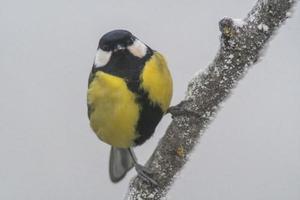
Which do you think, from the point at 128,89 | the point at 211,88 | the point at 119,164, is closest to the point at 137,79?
the point at 128,89

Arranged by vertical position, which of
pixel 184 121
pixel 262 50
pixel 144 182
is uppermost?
pixel 262 50

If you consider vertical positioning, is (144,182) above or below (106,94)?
below

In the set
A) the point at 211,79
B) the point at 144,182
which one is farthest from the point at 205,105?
the point at 144,182

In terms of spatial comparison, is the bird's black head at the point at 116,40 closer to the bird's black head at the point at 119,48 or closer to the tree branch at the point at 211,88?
the bird's black head at the point at 119,48

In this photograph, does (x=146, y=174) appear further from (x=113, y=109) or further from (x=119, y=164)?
(x=119, y=164)

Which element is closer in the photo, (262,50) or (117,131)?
(262,50)

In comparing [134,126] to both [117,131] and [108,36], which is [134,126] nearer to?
[117,131]
